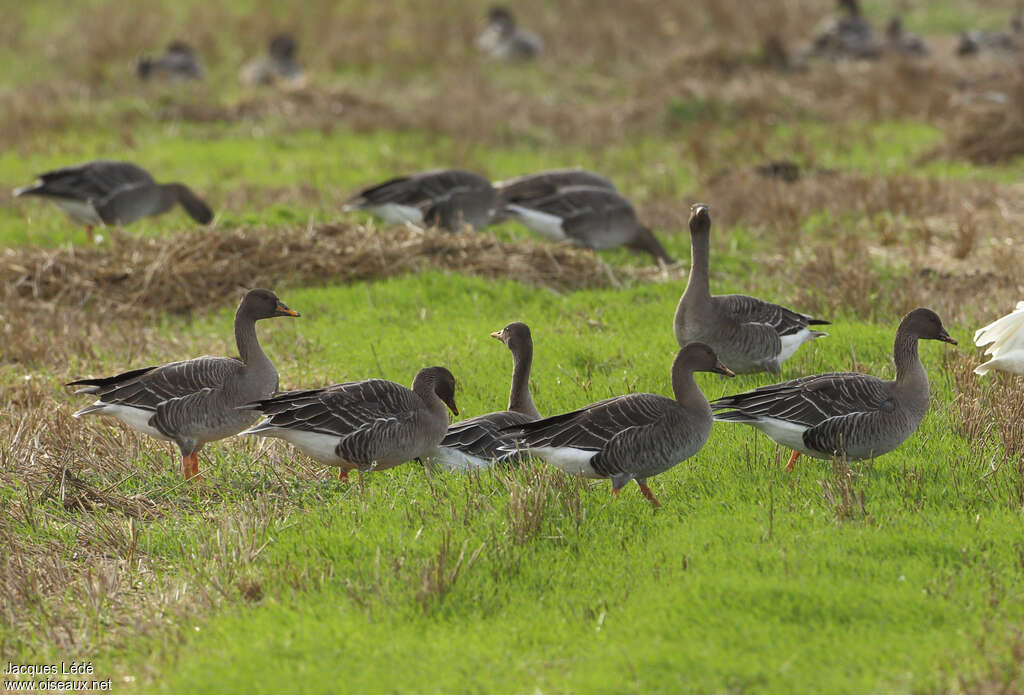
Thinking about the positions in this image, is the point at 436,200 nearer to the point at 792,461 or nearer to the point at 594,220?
the point at 594,220

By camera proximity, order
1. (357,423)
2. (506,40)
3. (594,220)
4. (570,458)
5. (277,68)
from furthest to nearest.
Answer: (506,40)
(277,68)
(594,220)
(357,423)
(570,458)

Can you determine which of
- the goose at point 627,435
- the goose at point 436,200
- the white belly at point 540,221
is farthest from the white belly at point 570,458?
the goose at point 436,200

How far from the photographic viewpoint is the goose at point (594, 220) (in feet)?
49.2

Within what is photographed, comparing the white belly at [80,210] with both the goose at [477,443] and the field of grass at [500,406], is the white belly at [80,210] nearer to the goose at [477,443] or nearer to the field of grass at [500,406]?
the field of grass at [500,406]

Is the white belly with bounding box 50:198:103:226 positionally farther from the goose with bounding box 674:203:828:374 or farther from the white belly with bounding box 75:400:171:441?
the goose with bounding box 674:203:828:374

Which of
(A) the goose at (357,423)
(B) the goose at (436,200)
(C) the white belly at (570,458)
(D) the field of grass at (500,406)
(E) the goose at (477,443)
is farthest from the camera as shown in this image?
(B) the goose at (436,200)

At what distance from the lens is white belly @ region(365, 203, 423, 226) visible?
15612 mm

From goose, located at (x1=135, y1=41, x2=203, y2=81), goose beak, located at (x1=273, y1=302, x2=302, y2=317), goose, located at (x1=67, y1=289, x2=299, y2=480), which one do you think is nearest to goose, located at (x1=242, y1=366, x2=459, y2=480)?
goose, located at (x1=67, y1=289, x2=299, y2=480)

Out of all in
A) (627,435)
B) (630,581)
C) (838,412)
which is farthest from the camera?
(838,412)

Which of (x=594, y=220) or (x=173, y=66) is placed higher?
(x=173, y=66)

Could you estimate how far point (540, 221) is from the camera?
15.4 meters

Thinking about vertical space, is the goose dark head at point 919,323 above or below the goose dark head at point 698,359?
above

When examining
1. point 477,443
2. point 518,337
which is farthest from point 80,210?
point 477,443

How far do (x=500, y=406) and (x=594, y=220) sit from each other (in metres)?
5.65
